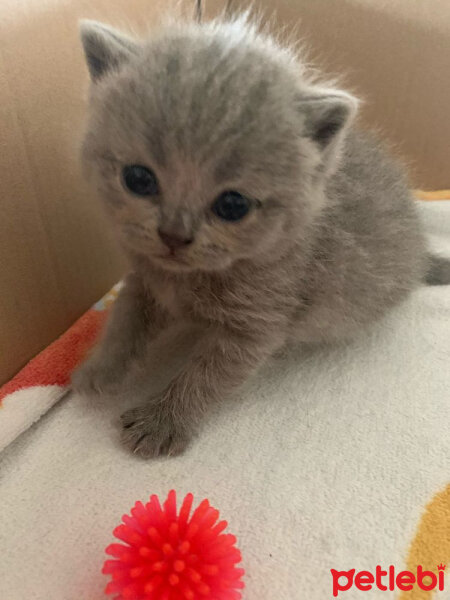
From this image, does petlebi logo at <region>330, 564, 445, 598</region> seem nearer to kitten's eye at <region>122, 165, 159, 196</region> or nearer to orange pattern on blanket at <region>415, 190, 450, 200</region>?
kitten's eye at <region>122, 165, 159, 196</region>

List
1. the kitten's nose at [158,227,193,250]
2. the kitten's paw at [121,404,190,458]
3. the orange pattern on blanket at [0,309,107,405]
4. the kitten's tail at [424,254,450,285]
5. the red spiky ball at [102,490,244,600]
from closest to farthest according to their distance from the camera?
the red spiky ball at [102,490,244,600], the kitten's nose at [158,227,193,250], the kitten's paw at [121,404,190,458], the orange pattern on blanket at [0,309,107,405], the kitten's tail at [424,254,450,285]

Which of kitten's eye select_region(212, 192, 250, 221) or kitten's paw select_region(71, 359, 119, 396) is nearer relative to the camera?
kitten's eye select_region(212, 192, 250, 221)

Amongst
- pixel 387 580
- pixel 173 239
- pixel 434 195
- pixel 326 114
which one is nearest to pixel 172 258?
pixel 173 239

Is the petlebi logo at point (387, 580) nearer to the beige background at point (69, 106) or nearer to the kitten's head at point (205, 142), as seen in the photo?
the kitten's head at point (205, 142)

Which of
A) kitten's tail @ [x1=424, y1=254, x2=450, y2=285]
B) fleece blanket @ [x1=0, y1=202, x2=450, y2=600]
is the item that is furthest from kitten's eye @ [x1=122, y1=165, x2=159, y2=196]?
kitten's tail @ [x1=424, y1=254, x2=450, y2=285]

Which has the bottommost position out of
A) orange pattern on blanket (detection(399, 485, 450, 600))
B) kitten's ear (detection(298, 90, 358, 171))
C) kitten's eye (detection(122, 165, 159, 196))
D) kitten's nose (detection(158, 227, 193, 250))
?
orange pattern on blanket (detection(399, 485, 450, 600))

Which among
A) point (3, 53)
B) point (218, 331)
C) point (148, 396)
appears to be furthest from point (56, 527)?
point (3, 53)

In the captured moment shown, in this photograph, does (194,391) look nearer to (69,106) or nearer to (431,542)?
(431,542)

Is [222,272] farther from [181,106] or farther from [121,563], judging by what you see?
[121,563]
